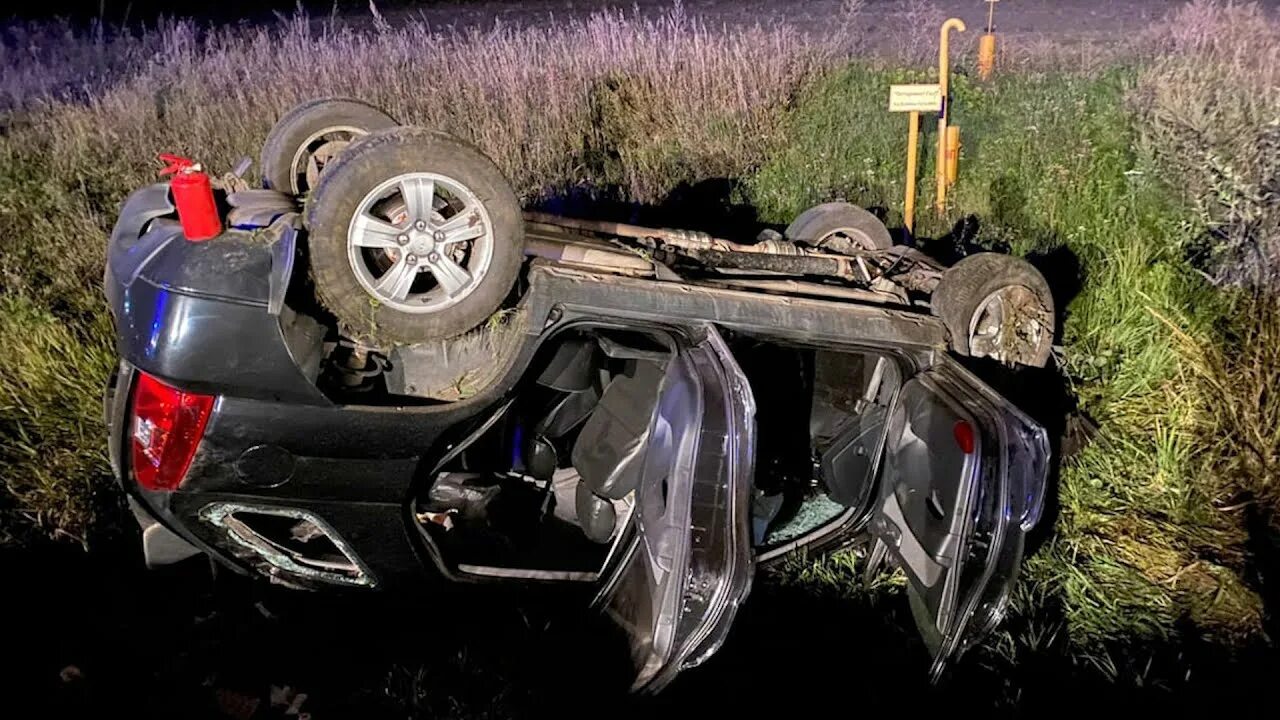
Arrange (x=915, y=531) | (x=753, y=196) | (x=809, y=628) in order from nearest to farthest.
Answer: (x=915, y=531)
(x=809, y=628)
(x=753, y=196)

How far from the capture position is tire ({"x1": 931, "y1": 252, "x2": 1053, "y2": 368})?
3.28m

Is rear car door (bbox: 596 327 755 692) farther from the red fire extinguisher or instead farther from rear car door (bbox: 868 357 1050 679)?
the red fire extinguisher

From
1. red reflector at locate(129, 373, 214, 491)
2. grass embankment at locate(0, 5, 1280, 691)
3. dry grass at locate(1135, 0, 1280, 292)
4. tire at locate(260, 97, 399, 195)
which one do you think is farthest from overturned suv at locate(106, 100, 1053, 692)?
dry grass at locate(1135, 0, 1280, 292)

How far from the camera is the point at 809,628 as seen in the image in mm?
3539

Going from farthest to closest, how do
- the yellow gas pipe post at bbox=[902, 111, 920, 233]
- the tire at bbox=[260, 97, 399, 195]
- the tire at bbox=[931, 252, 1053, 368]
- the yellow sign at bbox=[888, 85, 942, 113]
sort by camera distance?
the yellow gas pipe post at bbox=[902, 111, 920, 233]
the yellow sign at bbox=[888, 85, 942, 113]
the tire at bbox=[260, 97, 399, 195]
the tire at bbox=[931, 252, 1053, 368]

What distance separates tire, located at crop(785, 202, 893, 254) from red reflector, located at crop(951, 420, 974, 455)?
205 cm

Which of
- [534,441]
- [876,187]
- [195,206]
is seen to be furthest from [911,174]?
[195,206]

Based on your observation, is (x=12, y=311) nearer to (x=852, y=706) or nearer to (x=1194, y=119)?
(x=852, y=706)

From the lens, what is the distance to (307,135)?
12.7 feet

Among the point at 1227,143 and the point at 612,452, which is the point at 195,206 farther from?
the point at 1227,143

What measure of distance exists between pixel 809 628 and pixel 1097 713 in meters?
1.02

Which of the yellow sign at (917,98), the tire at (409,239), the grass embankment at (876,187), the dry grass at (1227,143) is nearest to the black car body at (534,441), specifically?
the tire at (409,239)

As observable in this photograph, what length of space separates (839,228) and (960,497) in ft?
7.59

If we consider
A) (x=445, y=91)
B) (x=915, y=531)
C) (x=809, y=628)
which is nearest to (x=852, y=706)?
(x=809, y=628)
